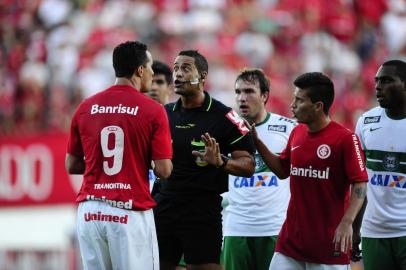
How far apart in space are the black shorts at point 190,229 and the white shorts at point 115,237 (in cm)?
76

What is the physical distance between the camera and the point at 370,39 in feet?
69.1

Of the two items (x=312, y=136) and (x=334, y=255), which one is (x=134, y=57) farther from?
(x=334, y=255)

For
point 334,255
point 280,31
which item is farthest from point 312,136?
point 280,31

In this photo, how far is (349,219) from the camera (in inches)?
311

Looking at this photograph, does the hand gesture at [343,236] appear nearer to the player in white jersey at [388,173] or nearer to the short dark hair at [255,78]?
the player in white jersey at [388,173]

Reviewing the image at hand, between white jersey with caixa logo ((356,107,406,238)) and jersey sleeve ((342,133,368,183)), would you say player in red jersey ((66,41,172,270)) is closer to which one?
jersey sleeve ((342,133,368,183))

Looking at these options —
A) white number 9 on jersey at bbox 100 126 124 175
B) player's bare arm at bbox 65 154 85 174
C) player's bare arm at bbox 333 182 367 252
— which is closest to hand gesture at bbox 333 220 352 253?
player's bare arm at bbox 333 182 367 252

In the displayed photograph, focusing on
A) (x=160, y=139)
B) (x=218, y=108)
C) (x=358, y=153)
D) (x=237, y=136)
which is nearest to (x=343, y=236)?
(x=358, y=153)

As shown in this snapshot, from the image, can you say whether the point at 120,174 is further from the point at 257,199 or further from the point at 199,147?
the point at 257,199

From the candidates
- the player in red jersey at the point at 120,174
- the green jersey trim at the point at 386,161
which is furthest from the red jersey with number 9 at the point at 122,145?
the green jersey trim at the point at 386,161

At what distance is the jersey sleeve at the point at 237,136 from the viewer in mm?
8727

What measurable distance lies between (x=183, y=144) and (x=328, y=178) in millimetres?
1373

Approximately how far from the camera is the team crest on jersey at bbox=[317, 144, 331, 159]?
8.30 meters

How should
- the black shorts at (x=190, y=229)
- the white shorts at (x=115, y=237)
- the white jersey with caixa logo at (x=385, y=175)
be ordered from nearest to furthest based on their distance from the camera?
1. the white shorts at (x=115, y=237)
2. the black shorts at (x=190, y=229)
3. the white jersey with caixa logo at (x=385, y=175)
